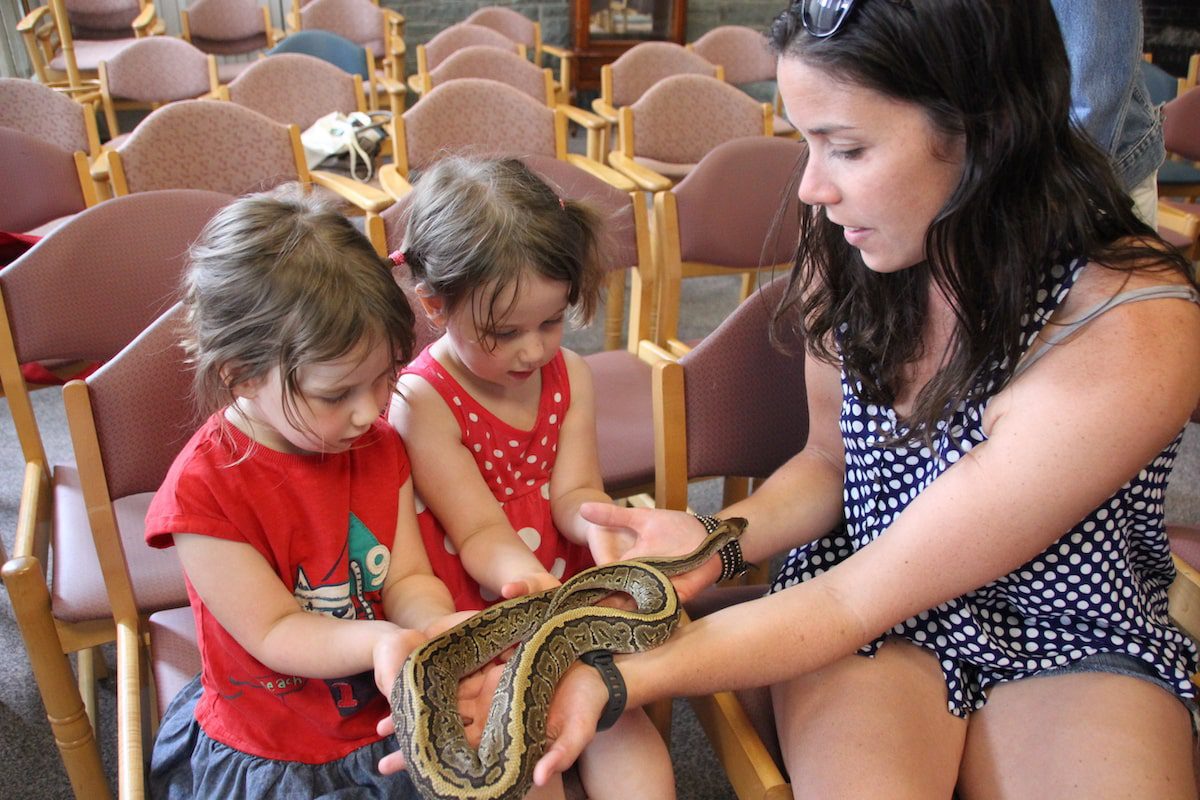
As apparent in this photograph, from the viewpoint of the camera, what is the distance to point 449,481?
147cm

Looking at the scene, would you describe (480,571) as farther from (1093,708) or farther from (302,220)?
(1093,708)

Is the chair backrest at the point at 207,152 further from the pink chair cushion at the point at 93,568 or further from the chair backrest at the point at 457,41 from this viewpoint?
the chair backrest at the point at 457,41

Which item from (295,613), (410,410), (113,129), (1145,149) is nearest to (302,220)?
(410,410)

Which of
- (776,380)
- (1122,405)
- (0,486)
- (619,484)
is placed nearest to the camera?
(1122,405)

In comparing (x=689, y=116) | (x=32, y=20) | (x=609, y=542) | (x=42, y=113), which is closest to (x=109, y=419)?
(x=609, y=542)

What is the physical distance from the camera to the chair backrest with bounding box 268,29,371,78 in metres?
5.70

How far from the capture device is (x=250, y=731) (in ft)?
4.12

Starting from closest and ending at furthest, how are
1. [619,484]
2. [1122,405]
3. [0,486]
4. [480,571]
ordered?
[1122,405]
[480,571]
[619,484]
[0,486]

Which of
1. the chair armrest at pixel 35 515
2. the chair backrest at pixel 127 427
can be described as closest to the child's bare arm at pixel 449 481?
the chair backrest at pixel 127 427

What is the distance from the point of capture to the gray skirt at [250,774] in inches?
47.7

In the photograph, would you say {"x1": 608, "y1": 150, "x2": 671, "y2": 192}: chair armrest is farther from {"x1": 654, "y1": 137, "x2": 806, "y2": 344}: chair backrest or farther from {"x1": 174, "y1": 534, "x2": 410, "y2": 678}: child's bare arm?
{"x1": 174, "y1": 534, "x2": 410, "y2": 678}: child's bare arm

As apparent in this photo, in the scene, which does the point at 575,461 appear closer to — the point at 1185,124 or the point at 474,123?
the point at 474,123

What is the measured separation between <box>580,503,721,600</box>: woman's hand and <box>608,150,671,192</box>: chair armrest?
2.21 meters

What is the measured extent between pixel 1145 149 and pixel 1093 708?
1566mm
